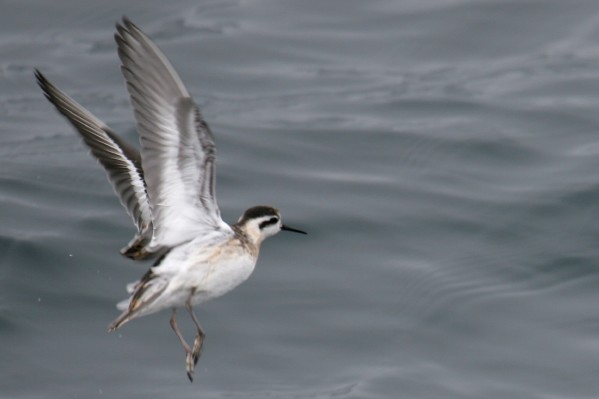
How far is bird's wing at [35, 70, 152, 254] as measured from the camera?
962 cm

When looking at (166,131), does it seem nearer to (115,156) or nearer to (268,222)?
(268,222)

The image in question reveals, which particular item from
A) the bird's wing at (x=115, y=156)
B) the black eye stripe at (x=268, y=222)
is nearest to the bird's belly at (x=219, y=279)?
the black eye stripe at (x=268, y=222)

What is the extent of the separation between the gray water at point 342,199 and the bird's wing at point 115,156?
3194mm

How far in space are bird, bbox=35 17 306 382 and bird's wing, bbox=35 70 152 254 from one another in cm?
51

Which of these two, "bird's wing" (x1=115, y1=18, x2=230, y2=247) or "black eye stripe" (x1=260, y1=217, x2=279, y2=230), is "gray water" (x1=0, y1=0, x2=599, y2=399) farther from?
"bird's wing" (x1=115, y1=18, x2=230, y2=247)

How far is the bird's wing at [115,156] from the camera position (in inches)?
379

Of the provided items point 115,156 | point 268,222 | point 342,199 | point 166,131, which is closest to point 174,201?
point 166,131

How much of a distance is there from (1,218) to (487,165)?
514 cm

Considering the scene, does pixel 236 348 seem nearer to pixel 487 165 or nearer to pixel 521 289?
pixel 521 289

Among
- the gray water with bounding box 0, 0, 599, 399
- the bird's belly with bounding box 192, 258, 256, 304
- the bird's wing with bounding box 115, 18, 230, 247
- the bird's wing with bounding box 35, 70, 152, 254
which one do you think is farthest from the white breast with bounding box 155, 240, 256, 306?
the gray water with bounding box 0, 0, 599, 399

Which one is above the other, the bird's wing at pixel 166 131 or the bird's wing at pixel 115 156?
the bird's wing at pixel 166 131

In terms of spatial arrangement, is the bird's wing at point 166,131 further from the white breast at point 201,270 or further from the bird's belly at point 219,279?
the bird's belly at point 219,279

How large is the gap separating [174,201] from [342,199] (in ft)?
21.5

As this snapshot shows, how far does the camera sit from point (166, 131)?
336 inches
